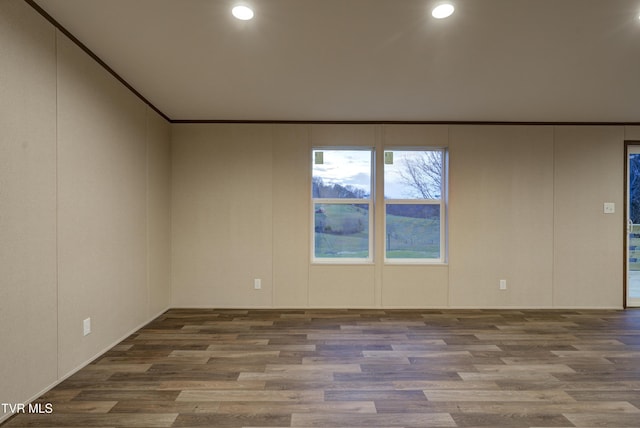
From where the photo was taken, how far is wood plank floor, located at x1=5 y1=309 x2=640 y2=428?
2.10 meters

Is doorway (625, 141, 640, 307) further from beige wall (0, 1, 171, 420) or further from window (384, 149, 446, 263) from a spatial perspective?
beige wall (0, 1, 171, 420)

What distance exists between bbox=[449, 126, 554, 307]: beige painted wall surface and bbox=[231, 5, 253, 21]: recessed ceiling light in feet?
10.4

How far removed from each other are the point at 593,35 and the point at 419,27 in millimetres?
1259

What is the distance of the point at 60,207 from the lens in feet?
7.96

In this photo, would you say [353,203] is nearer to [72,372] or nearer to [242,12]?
[242,12]

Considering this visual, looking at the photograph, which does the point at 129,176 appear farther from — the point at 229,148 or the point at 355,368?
the point at 355,368

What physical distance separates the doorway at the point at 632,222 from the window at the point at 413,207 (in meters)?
2.40

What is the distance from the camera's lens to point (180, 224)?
450 centimetres

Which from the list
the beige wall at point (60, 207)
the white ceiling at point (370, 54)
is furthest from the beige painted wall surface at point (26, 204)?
the white ceiling at point (370, 54)

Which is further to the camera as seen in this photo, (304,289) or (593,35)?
(304,289)

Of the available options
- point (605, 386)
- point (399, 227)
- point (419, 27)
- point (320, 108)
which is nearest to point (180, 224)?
point (320, 108)

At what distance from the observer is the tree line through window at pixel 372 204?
4.57 metres

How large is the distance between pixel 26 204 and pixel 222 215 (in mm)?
2448

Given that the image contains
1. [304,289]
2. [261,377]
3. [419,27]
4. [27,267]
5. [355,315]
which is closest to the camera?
[27,267]
